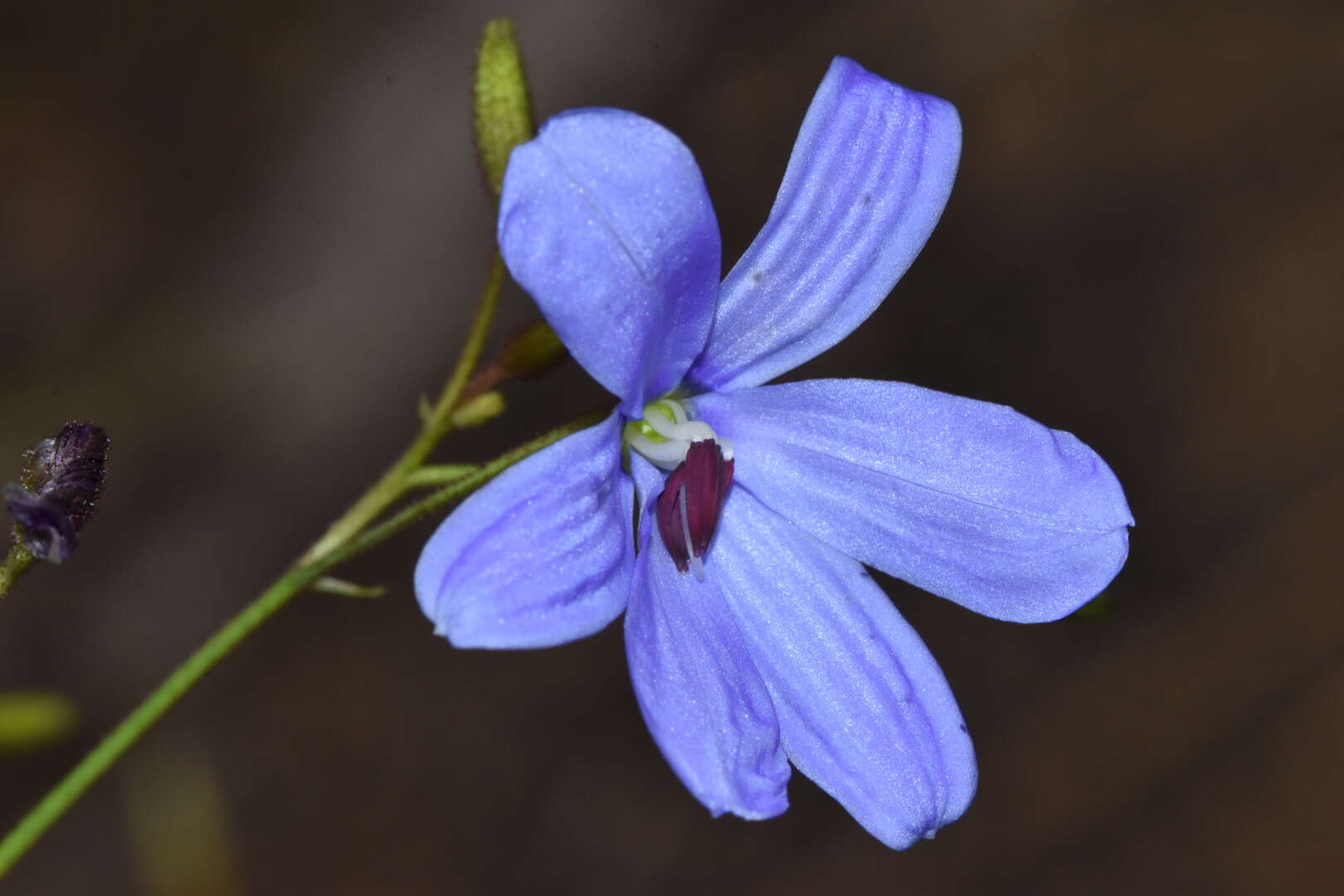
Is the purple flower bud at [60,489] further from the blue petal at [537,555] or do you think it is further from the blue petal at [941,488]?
the blue petal at [941,488]

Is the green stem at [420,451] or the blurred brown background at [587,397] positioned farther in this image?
the blurred brown background at [587,397]

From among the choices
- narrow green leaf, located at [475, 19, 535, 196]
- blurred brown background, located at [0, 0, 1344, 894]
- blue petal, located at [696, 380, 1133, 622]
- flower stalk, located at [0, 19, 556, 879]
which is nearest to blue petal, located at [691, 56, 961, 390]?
blue petal, located at [696, 380, 1133, 622]

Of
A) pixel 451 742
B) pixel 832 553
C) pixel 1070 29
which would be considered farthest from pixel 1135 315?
pixel 832 553

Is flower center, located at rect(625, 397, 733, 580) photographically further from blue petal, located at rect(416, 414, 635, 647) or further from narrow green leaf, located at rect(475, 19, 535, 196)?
narrow green leaf, located at rect(475, 19, 535, 196)

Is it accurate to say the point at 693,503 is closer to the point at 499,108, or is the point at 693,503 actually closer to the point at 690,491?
the point at 690,491

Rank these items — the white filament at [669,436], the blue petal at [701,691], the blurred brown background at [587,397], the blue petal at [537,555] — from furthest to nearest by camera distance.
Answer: the blurred brown background at [587,397], the white filament at [669,436], the blue petal at [701,691], the blue petal at [537,555]

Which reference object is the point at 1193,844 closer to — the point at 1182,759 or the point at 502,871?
the point at 1182,759

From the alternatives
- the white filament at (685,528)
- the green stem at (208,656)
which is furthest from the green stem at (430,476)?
the white filament at (685,528)
